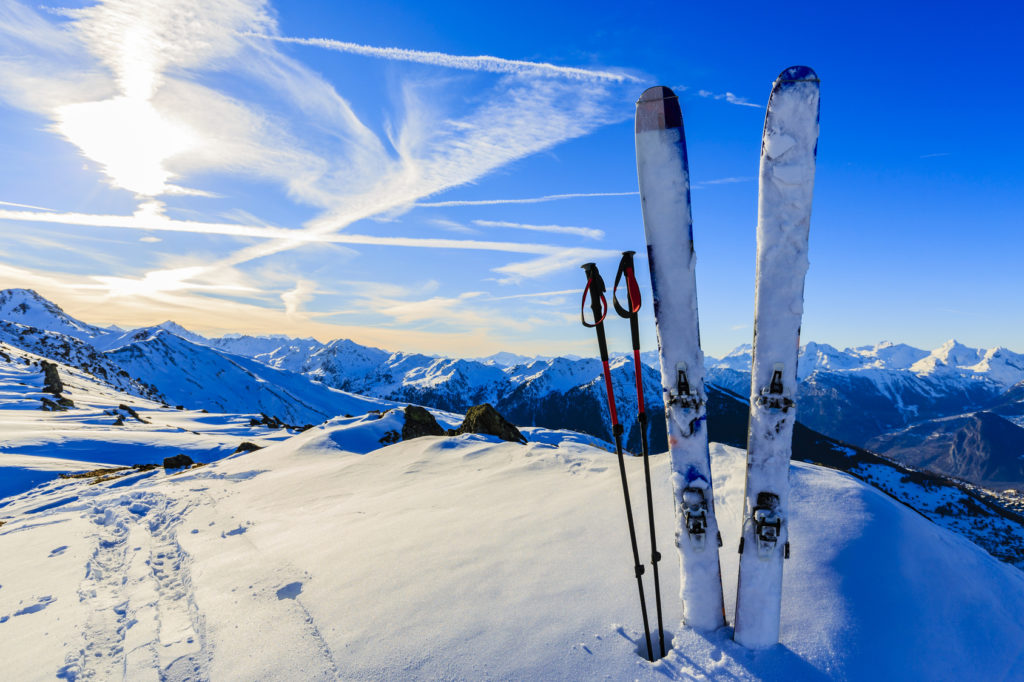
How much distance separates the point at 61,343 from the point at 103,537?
13938 centimetres

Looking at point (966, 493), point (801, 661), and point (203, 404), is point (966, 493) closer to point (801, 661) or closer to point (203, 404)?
point (801, 661)

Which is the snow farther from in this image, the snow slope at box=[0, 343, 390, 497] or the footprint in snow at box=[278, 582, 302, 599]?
the footprint in snow at box=[278, 582, 302, 599]

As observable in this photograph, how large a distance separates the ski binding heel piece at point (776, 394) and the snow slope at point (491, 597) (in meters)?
1.60

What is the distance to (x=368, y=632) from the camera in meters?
3.77

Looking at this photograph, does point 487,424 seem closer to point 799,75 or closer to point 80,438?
point 799,75

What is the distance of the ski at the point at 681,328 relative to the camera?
11.9 ft

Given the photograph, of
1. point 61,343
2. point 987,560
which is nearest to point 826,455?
point 987,560

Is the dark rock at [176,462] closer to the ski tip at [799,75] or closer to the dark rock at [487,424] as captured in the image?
the dark rock at [487,424]

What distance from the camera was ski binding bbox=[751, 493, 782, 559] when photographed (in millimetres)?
3488

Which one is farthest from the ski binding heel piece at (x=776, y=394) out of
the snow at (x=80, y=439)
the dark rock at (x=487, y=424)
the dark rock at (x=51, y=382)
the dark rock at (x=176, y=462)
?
the dark rock at (x=51, y=382)

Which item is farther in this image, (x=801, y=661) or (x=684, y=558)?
(x=684, y=558)

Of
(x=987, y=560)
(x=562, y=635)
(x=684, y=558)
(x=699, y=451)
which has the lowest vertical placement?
(x=987, y=560)

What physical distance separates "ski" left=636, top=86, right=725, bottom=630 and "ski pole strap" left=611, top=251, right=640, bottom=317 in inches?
11.1

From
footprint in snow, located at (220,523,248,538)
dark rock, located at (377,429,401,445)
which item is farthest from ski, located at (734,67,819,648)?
dark rock, located at (377,429,401,445)
